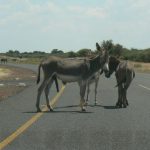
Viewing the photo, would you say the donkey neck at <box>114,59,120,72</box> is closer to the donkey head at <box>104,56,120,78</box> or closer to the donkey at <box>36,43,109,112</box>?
the donkey head at <box>104,56,120,78</box>

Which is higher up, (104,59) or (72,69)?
(104,59)

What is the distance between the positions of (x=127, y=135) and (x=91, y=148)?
5.37 feet

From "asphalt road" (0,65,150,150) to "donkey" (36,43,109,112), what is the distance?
0.76 metres

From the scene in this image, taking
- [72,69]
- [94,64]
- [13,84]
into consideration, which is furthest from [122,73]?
[13,84]

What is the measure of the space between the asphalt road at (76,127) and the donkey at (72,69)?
0.76 m

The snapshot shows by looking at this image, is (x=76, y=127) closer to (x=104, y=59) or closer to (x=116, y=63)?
(x=104, y=59)

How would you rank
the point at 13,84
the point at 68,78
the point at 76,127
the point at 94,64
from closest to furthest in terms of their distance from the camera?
the point at 76,127 < the point at 68,78 < the point at 94,64 < the point at 13,84

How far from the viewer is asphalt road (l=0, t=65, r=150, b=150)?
9742mm

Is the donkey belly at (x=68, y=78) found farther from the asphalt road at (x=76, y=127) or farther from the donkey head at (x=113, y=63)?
the donkey head at (x=113, y=63)

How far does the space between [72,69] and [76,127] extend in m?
4.11

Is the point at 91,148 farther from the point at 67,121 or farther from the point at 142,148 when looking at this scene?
the point at 67,121

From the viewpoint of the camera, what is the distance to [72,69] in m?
15.8

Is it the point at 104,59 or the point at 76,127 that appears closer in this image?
the point at 76,127

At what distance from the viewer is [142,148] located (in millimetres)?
9359
